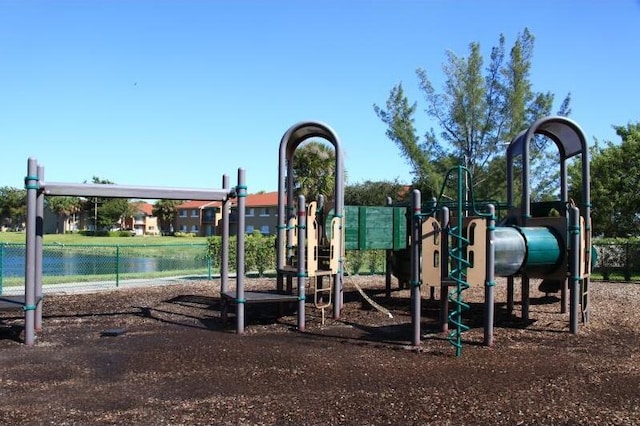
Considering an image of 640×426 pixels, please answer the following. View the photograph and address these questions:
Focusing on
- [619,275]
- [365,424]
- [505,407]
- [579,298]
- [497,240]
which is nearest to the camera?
[365,424]

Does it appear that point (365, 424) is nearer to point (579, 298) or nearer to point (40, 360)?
point (40, 360)

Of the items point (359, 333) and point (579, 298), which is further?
point (579, 298)

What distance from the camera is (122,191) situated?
823 cm

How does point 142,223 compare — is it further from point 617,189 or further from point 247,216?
point 617,189

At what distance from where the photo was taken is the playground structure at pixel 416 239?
7.54 metres

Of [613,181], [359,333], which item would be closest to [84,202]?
[613,181]

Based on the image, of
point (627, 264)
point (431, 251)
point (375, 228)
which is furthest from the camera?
point (627, 264)

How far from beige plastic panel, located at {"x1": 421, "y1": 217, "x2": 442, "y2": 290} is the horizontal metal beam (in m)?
3.38

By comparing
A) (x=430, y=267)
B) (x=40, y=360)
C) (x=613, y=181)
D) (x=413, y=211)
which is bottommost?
(x=40, y=360)

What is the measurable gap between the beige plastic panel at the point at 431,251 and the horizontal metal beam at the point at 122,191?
3.38 metres

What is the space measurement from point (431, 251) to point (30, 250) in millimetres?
5325

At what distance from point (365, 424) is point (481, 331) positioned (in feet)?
15.3

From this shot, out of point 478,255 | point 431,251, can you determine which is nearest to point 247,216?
point 431,251

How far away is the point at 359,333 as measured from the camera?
334 inches
